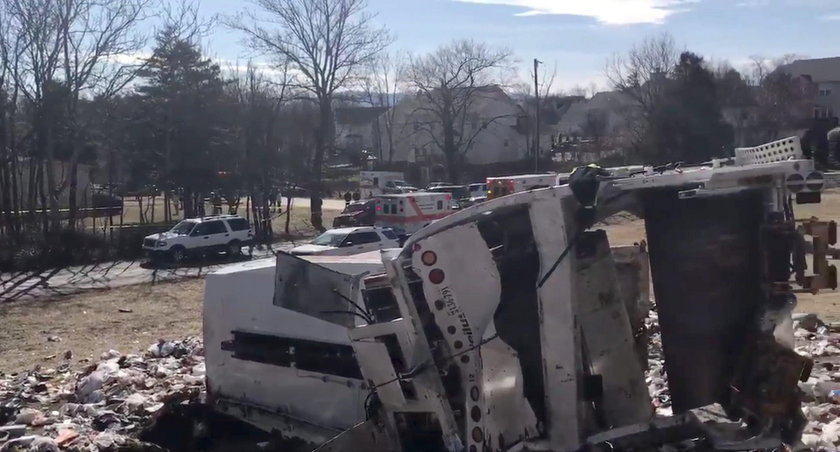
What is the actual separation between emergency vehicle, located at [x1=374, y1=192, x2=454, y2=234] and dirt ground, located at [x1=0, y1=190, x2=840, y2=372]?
9971mm

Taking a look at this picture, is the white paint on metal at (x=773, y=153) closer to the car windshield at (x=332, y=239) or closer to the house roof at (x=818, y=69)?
the car windshield at (x=332, y=239)

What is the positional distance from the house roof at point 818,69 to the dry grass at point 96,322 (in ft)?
211

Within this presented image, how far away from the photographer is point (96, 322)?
1731cm

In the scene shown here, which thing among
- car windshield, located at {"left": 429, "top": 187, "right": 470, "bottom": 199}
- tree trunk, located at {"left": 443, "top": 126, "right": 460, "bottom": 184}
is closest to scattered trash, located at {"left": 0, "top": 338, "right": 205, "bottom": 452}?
car windshield, located at {"left": 429, "top": 187, "right": 470, "bottom": 199}

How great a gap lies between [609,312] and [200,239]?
24.4 meters

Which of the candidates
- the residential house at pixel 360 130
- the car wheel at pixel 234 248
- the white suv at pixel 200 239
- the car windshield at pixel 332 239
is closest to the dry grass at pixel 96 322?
the car windshield at pixel 332 239

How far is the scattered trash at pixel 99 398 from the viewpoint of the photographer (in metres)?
7.64

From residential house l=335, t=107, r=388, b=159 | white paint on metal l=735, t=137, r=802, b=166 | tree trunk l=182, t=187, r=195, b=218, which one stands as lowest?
tree trunk l=182, t=187, r=195, b=218

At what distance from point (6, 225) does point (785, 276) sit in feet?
101

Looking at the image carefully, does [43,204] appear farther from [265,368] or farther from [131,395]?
[265,368]

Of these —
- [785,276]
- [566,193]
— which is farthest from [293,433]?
[785,276]

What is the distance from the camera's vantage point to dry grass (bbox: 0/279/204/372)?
46.2ft

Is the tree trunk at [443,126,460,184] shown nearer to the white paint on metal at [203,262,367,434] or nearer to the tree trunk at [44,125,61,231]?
the tree trunk at [44,125,61,231]

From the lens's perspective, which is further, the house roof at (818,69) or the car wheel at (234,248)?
the house roof at (818,69)
